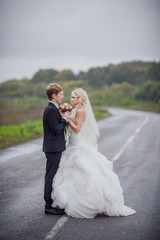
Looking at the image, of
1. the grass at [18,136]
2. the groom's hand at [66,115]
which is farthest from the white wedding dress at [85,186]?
the grass at [18,136]

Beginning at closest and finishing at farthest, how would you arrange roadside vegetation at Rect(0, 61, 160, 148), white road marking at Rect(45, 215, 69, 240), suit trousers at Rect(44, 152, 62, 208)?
white road marking at Rect(45, 215, 69, 240)
suit trousers at Rect(44, 152, 62, 208)
roadside vegetation at Rect(0, 61, 160, 148)

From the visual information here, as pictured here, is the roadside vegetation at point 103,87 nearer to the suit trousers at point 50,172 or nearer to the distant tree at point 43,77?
the distant tree at point 43,77

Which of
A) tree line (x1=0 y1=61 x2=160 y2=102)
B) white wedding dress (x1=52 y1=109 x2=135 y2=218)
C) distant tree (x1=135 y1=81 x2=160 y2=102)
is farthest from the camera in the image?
tree line (x1=0 y1=61 x2=160 y2=102)

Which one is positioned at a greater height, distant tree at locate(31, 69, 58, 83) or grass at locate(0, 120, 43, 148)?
distant tree at locate(31, 69, 58, 83)

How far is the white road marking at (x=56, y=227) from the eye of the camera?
3.90m

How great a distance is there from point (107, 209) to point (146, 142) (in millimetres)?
9060

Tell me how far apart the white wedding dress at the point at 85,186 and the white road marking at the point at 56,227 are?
132mm

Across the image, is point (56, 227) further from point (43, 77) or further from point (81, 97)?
point (43, 77)

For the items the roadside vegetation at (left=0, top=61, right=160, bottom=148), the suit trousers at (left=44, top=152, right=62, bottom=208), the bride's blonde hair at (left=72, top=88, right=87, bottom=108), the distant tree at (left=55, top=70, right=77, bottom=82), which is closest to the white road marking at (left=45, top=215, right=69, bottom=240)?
the suit trousers at (left=44, top=152, right=62, bottom=208)

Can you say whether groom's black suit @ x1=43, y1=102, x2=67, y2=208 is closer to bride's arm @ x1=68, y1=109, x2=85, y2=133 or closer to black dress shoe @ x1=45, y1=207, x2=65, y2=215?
black dress shoe @ x1=45, y1=207, x2=65, y2=215

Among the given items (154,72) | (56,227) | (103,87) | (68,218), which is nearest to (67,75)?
(103,87)

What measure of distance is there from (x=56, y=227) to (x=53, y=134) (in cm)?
146

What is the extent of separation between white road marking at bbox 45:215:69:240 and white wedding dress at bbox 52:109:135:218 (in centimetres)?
13

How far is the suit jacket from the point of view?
4637mm
